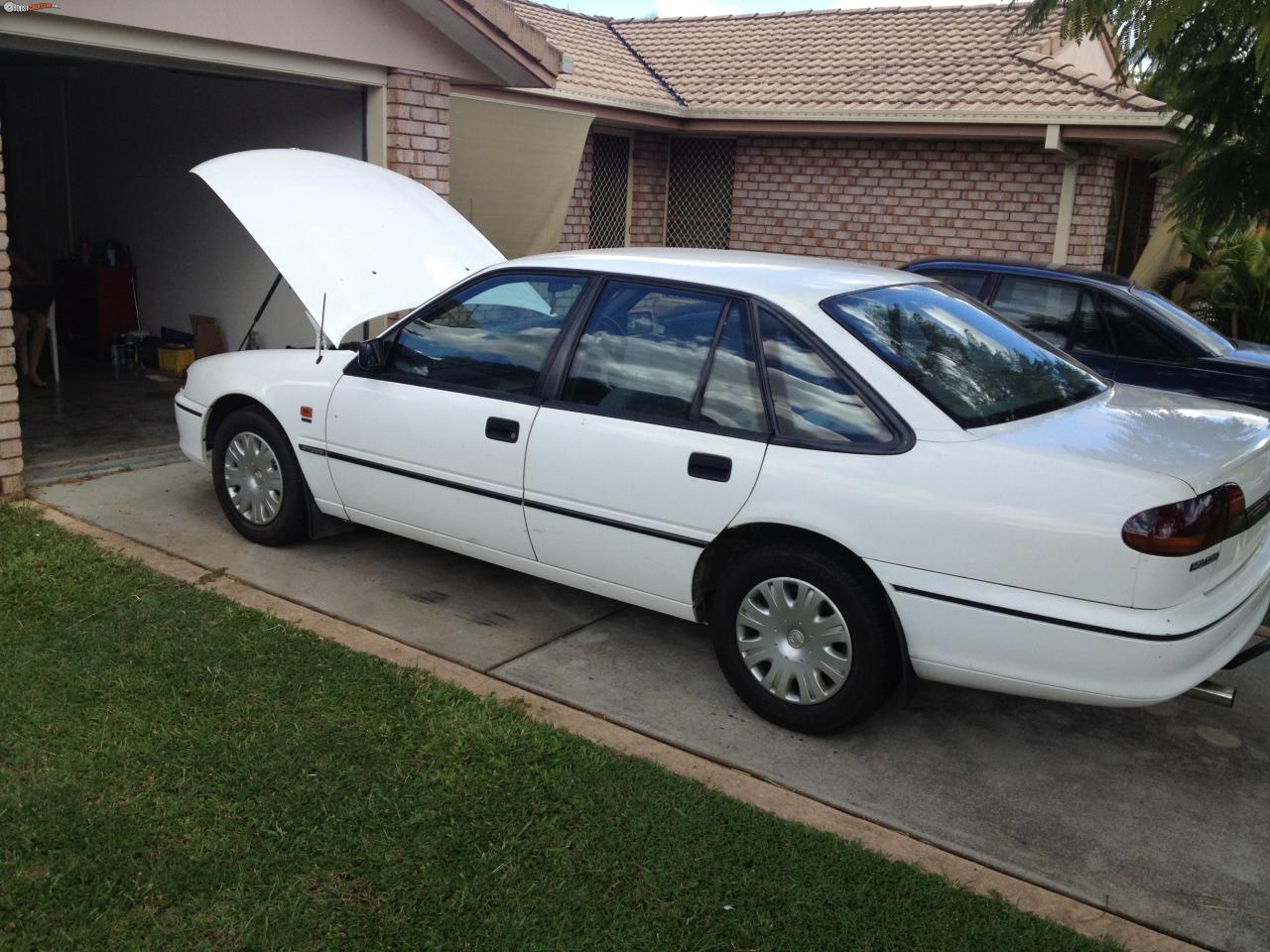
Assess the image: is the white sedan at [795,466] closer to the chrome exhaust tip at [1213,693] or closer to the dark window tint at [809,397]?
the dark window tint at [809,397]

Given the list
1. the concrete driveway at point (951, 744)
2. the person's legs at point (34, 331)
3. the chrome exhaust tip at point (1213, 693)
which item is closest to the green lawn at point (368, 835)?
the concrete driveway at point (951, 744)

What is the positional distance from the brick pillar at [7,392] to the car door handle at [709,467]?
4095 mm

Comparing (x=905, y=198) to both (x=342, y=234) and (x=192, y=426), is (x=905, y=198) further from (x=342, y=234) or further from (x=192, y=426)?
(x=192, y=426)

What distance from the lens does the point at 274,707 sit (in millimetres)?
4273

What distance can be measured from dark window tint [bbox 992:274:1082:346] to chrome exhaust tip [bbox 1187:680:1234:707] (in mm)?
4617

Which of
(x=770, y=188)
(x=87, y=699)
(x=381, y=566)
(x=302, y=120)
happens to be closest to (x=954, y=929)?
(x=87, y=699)

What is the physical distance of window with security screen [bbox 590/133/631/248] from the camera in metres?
14.0

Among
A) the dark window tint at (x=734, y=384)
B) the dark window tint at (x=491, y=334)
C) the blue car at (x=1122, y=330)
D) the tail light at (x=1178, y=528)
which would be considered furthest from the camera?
the blue car at (x=1122, y=330)

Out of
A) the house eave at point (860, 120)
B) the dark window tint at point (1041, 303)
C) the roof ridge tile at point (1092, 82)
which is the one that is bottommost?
the dark window tint at point (1041, 303)

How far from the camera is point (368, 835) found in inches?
138

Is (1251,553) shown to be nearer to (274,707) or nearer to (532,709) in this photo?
(532,709)

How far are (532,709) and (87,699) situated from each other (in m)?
1.62

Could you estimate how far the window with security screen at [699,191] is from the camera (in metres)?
14.8

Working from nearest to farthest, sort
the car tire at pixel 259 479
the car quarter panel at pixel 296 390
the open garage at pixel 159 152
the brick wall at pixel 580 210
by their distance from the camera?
the car quarter panel at pixel 296 390 < the car tire at pixel 259 479 < the open garage at pixel 159 152 < the brick wall at pixel 580 210
